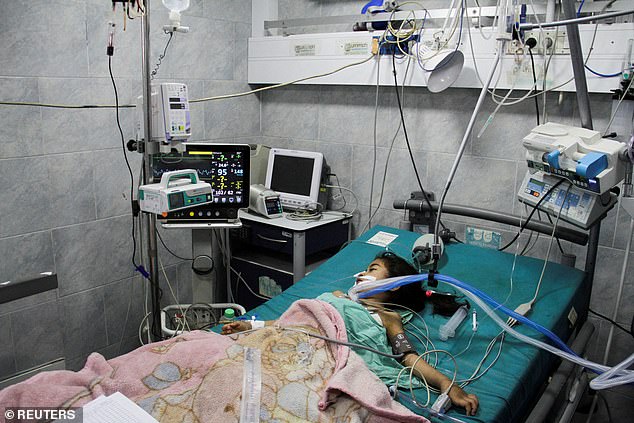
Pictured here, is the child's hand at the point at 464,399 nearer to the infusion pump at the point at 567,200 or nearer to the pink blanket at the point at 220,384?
the pink blanket at the point at 220,384

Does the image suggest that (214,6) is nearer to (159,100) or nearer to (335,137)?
(335,137)

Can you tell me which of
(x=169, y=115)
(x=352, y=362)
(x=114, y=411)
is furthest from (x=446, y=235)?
(x=114, y=411)

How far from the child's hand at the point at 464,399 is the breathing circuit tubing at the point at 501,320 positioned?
0.34 m

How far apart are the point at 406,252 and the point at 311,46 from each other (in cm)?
137

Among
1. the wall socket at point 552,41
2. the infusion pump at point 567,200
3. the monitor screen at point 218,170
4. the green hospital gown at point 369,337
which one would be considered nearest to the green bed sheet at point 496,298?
the green hospital gown at point 369,337

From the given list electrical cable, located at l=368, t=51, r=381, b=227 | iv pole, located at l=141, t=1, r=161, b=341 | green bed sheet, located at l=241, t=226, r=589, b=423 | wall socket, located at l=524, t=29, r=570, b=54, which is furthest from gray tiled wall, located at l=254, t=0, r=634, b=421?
iv pole, located at l=141, t=1, r=161, b=341

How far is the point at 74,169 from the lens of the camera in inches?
107

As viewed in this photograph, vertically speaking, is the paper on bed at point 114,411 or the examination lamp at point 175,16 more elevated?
the examination lamp at point 175,16

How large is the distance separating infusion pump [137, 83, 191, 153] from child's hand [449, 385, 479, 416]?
143 cm

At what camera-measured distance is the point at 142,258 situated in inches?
121

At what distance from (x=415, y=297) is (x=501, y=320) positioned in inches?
15.6

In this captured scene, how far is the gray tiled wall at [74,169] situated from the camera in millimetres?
2500

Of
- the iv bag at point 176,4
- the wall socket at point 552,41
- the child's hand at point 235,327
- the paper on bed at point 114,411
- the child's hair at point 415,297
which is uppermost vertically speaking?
the iv bag at point 176,4

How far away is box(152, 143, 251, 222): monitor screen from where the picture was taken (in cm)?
255
